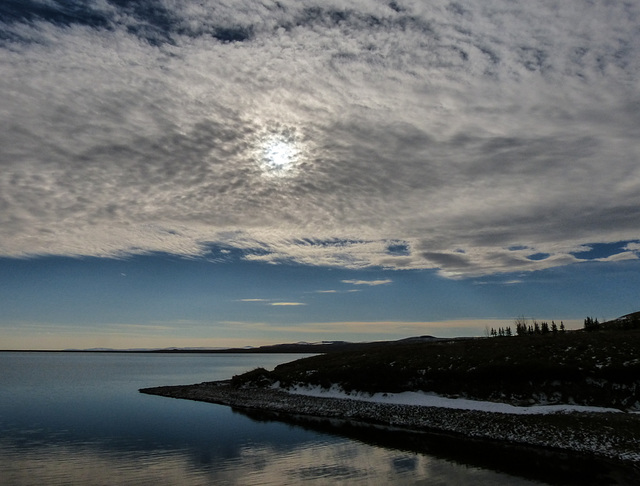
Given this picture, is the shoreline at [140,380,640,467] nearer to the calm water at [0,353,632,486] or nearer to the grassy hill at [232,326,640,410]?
the calm water at [0,353,632,486]

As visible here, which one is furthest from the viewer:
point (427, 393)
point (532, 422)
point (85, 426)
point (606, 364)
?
point (427, 393)

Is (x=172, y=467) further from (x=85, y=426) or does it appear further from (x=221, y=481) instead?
(x=85, y=426)

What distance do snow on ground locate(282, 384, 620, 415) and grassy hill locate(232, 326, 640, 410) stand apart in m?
1.09

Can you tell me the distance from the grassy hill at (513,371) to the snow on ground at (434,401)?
3.59 feet

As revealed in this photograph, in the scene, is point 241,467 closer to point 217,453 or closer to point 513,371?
point 217,453

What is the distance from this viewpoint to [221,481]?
24031mm

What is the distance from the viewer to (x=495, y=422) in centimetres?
3691

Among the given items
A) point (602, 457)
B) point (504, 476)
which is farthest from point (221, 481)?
point (602, 457)

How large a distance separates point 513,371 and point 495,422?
1367 cm

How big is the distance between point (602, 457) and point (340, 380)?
37412 millimetres

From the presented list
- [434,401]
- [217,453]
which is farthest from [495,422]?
[217,453]

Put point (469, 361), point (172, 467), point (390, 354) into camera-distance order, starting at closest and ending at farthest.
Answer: point (172, 467)
point (469, 361)
point (390, 354)

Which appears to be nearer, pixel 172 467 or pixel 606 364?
pixel 172 467

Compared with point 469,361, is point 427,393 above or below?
below
